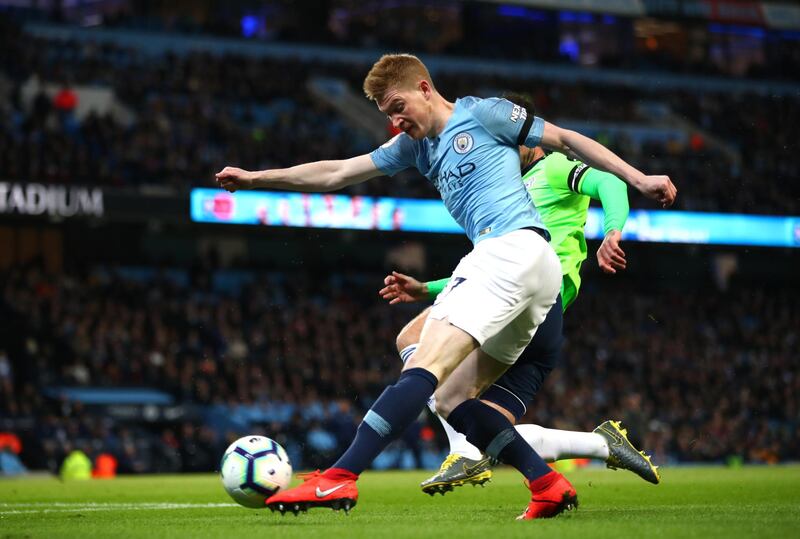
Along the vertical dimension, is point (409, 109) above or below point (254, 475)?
above

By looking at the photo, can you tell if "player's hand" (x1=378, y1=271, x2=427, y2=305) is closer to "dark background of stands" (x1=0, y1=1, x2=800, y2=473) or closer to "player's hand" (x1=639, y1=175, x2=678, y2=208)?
"player's hand" (x1=639, y1=175, x2=678, y2=208)

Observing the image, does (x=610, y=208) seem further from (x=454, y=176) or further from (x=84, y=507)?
(x=84, y=507)

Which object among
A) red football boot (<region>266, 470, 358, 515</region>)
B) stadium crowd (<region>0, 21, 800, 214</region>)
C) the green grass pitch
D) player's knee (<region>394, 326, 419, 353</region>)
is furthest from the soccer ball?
stadium crowd (<region>0, 21, 800, 214</region>)

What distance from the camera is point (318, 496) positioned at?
511 centimetres

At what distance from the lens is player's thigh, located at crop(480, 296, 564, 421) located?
6.53 metres

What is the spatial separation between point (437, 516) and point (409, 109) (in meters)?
2.13

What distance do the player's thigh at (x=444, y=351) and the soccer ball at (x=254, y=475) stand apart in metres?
1.14

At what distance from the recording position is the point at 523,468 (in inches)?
231

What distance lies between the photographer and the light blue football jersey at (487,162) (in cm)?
574

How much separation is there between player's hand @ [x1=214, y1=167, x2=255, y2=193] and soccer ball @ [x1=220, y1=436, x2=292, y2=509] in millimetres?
1364

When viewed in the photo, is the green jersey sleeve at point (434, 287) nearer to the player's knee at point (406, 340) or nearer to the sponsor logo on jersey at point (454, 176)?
the player's knee at point (406, 340)

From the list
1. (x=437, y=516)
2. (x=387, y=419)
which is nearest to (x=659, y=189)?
(x=387, y=419)

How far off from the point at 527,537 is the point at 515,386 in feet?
Answer: 6.51

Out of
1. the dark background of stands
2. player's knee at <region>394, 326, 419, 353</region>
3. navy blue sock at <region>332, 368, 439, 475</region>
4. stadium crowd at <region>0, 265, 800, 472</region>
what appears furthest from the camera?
the dark background of stands
